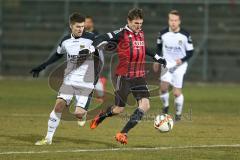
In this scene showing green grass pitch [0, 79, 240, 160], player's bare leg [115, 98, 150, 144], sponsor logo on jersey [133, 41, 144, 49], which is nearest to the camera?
green grass pitch [0, 79, 240, 160]

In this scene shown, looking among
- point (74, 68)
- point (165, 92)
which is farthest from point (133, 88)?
point (165, 92)

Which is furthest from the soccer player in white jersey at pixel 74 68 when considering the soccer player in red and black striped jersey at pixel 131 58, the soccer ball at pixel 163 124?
the soccer ball at pixel 163 124

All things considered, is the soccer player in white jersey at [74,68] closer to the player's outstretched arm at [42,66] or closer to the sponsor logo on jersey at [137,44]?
the player's outstretched arm at [42,66]

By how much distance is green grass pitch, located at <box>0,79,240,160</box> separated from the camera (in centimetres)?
1166

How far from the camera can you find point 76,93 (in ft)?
44.3

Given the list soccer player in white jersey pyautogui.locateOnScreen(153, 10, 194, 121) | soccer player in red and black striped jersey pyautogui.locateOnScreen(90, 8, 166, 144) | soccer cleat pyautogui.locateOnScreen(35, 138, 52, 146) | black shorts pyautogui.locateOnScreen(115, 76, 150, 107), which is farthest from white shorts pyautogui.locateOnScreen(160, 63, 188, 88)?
soccer cleat pyautogui.locateOnScreen(35, 138, 52, 146)

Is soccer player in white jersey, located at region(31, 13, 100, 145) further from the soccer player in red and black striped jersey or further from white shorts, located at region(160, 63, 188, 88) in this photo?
white shorts, located at region(160, 63, 188, 88)

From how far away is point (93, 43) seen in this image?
13086mm

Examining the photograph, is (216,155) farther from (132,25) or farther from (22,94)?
(22,94)

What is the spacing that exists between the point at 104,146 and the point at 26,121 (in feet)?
15.3

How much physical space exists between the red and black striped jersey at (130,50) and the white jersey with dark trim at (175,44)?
514 cm

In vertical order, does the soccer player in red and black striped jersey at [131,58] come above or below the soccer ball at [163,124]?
above

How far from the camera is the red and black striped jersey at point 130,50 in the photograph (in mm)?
13195

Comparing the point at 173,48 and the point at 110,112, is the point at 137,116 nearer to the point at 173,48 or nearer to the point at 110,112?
the point at 110,112
